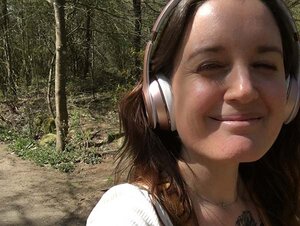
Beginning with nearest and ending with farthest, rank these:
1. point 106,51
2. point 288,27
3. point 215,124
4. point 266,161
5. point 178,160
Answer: point 215,124, point 288,27, point 178,160, point 266,161, point 106,51

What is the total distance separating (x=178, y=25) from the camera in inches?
44.0

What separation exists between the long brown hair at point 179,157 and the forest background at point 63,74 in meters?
6.07

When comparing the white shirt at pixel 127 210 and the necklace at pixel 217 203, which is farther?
the necklace at pixel 217 203

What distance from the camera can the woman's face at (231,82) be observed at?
41.7 inches

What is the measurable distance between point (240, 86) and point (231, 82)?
0.08ft

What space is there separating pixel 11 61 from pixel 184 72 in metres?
10.7

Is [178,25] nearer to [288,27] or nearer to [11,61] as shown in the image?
[288,27]

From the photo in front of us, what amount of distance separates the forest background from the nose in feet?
21.4

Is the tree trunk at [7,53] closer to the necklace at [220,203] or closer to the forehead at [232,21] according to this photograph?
the necklace at [220,203]

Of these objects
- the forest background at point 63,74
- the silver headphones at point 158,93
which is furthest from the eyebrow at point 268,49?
the forest background at point 63,74

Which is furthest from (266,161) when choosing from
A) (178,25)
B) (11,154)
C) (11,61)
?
(11,61)

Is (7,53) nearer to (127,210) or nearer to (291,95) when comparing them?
(291,95)

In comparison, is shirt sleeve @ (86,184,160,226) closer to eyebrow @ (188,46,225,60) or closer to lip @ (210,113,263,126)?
lip @ (210,113,263,126)

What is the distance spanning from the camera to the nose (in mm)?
1050
